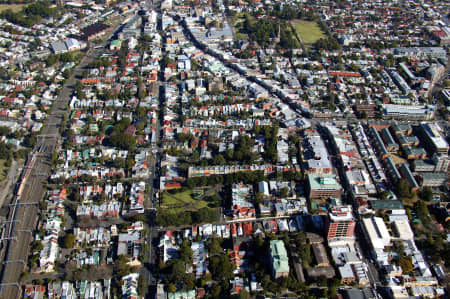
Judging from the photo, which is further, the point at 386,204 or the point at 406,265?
the point at 386,204

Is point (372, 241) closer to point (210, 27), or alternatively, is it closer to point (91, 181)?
point (91, 181)

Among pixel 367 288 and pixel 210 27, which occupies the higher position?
pixel 210 27

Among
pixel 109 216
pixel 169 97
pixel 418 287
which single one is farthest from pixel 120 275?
pixel 169 97

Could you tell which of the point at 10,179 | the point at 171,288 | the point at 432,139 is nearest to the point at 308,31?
the point at 432,139

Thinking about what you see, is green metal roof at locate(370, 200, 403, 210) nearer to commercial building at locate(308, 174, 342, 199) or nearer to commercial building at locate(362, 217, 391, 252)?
commercial building at locate(362, 217, 391, 252)

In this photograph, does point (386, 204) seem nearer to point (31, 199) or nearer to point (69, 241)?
point (69, 241)

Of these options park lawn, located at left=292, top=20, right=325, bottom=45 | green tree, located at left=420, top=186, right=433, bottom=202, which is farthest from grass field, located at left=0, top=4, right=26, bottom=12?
green tree, located at left=420, top=186, right=433, bottom=202

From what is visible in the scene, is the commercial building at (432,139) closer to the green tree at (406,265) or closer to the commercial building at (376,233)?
the commercial building at (376,233)
